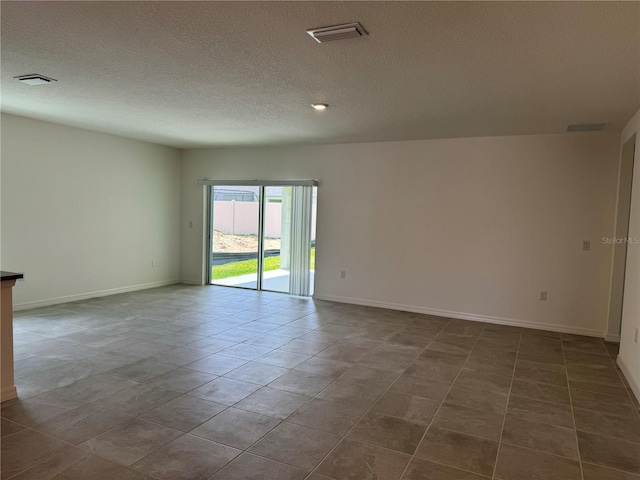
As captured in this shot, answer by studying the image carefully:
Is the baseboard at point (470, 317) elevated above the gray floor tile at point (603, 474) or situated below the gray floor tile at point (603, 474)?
above

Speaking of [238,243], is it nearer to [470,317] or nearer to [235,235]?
[235,235]

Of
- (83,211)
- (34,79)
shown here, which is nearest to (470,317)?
(34,79)

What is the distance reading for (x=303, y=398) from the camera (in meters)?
3.03

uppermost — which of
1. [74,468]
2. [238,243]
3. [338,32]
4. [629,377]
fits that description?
[338,32]

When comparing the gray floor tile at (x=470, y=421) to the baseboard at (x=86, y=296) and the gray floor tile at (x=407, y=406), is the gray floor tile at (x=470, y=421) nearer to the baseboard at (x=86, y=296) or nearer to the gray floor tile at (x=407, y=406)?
the gray floor tile at (x=407, y=406)

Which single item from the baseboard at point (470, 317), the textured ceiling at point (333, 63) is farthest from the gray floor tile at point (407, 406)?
the baseboard at point (470, 317)

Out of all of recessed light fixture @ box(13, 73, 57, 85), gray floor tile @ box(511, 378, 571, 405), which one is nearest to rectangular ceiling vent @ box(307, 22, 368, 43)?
recessed light fixture @ box(13, 73, 57, 85)

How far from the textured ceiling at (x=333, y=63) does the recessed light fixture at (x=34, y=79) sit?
0.28ft

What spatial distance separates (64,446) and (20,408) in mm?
681

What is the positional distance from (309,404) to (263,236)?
459cm

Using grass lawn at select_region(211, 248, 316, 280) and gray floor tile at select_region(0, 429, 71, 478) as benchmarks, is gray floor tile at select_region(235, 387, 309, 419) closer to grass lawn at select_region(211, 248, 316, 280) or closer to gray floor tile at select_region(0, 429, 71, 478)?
gray floor tile at select_region(0, 429, 71, 478)

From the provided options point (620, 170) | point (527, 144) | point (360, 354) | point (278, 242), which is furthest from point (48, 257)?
point (620, 170)

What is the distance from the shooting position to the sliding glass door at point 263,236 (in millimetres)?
6738

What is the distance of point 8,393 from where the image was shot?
284 cm
